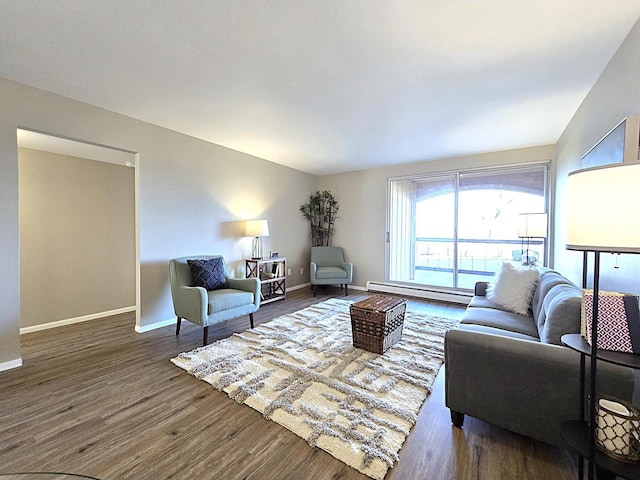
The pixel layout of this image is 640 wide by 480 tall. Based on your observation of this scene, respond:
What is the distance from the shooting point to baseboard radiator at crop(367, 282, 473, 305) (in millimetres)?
4719

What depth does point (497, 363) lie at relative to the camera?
1562 millimetres

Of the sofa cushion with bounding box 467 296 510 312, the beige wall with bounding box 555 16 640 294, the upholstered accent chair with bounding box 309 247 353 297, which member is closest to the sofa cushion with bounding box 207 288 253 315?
the upholstered accent chair with bounding box 309 247 353 297

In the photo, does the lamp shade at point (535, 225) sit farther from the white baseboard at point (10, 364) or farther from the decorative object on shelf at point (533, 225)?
the white baseboard at point (10, 364)

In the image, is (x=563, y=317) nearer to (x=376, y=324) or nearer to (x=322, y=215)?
(x=376, y=324)

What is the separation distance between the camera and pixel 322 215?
243 inches

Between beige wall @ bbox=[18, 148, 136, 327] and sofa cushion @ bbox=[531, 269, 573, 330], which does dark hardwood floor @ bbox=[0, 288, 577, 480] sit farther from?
beige wall @ bbox=[18, 148, 136, 327]

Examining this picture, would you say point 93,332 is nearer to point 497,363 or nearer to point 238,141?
point 238,141

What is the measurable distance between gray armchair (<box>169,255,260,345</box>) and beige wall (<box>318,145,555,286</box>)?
2900mm

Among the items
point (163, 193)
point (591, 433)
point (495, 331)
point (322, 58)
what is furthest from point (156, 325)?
point (591, 433)

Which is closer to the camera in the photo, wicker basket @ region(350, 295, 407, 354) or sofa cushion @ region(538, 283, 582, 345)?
sofa cushion @ region(538, 283, 582, 345)

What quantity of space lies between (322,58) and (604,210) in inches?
78.6

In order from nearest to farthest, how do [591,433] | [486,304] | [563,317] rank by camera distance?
1. [591,433]
2. [563,317]
3. [486,304]

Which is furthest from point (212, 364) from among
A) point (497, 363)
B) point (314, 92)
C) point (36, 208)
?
point (36, 208)

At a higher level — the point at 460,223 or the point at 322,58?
the point at 322,58
